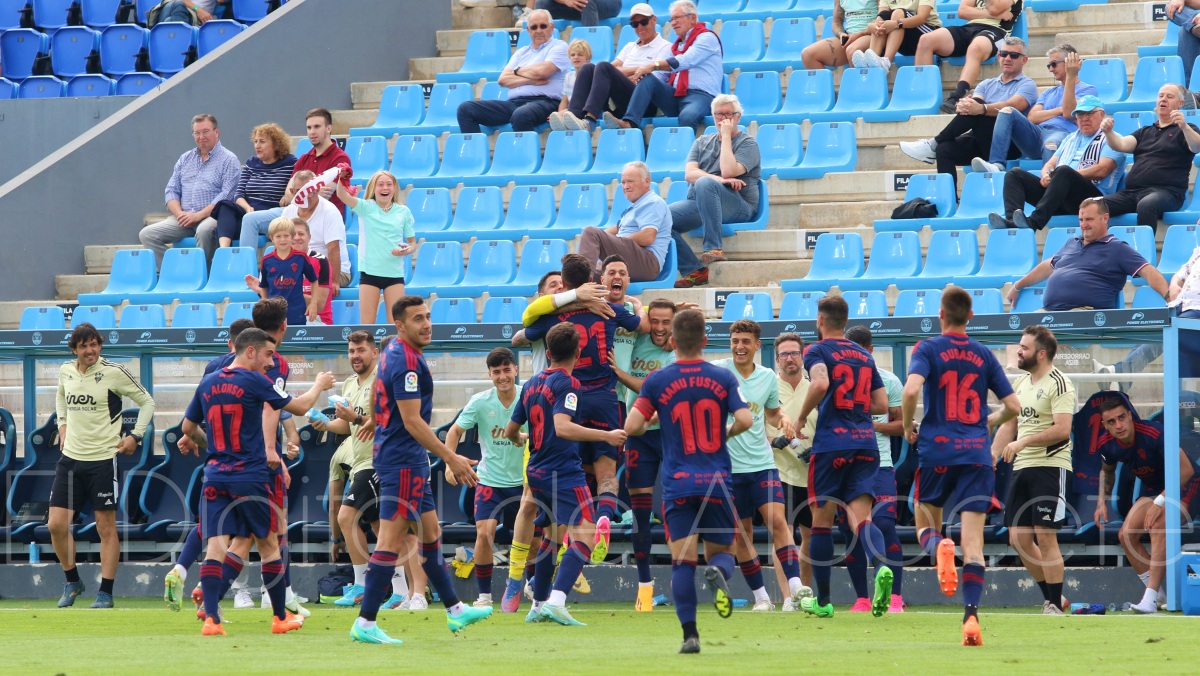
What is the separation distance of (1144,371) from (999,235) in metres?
2.76

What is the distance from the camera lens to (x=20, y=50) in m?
22.3

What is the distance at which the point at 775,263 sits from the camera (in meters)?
15.0

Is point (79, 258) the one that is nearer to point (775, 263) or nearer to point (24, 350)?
point (24, 350)

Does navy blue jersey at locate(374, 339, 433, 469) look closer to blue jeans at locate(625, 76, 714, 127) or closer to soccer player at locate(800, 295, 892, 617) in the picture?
soccer player at locate(800, 295, 892, 617)

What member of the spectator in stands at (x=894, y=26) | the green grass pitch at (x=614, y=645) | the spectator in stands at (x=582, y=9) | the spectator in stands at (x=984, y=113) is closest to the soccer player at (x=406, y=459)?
the green grass pitch at (x=614, y=645)

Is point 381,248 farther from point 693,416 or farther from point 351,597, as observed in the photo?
point 693,416

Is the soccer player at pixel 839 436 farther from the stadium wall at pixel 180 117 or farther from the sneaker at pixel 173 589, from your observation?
the stadium wall at pixel 180 117

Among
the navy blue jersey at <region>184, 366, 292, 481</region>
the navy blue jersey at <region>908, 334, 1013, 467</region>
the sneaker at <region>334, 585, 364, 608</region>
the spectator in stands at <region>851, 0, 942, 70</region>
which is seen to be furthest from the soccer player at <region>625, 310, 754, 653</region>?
the spectator in stands at <region>851, 0, 942, 70</region>

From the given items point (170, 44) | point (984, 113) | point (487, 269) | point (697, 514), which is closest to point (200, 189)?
point (487, 269)

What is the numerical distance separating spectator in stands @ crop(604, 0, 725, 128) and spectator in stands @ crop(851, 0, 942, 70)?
154cm

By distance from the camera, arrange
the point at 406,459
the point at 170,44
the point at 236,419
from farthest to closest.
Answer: the point at 170,44 < the point at 236,419 < the point at 406,459

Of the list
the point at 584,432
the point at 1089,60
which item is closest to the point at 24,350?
the point at 584,432

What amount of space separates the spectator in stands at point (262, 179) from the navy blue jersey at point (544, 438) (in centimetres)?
664

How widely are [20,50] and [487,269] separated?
1018 centimetres
